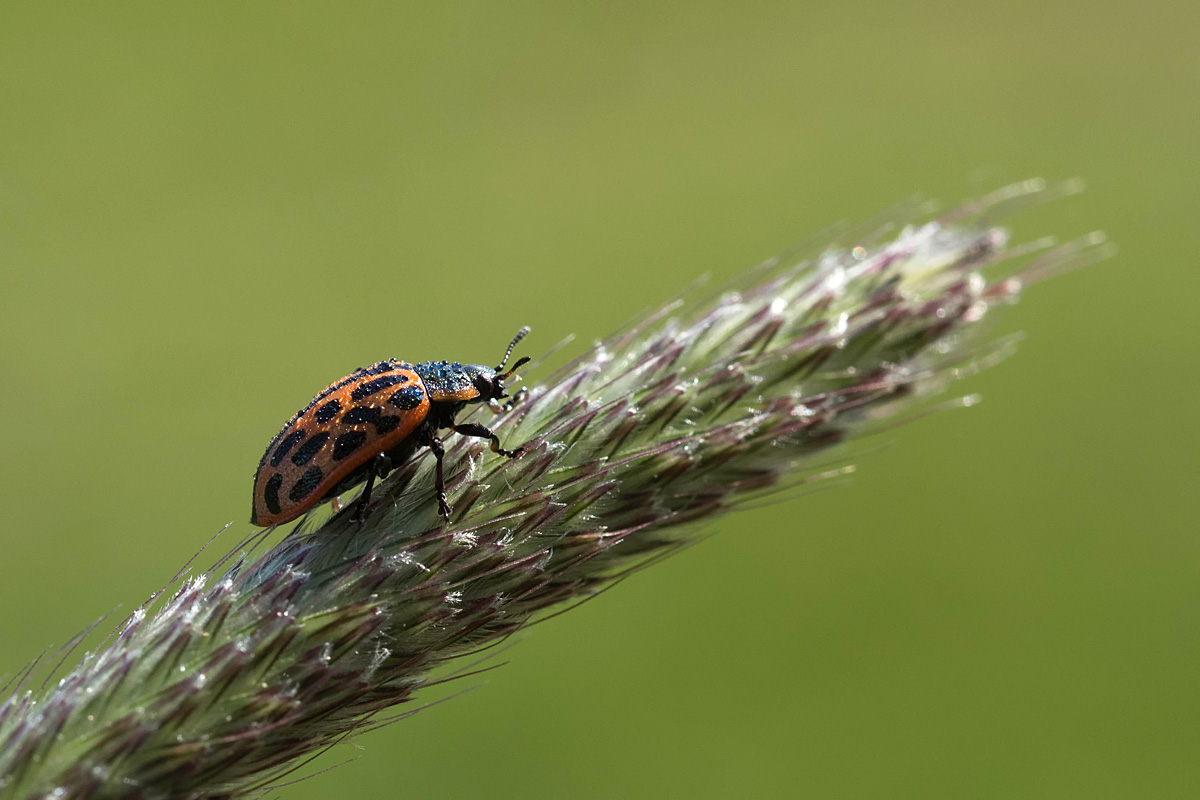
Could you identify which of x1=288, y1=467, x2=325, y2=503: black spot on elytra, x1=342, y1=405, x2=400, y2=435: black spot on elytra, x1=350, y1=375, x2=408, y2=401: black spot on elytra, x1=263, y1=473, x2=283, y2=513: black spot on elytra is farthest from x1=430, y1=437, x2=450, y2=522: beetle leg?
x1=263, y1=473, x2=283, y2=513: black spot on elytra

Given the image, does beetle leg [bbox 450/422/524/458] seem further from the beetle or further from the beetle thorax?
the beetle thorax

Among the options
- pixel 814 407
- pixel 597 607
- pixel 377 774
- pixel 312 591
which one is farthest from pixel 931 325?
pixel 597 607

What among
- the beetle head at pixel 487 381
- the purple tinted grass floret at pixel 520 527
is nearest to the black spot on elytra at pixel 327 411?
the purple tinted grass floret at pixel 520 527

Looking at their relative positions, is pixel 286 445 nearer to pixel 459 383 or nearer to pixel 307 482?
pixel 307 482

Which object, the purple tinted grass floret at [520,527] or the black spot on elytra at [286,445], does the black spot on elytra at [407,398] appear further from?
the black spot on elytra at [286,445]

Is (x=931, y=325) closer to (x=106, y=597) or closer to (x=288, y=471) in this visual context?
(x=288, y=471)

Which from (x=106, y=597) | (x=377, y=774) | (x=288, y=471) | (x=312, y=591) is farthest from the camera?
(x=106, y=597)

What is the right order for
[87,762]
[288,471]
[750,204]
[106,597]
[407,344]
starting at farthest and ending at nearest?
[750,204] → [407,344] → [106,597] → [288,471] → [87,762]
